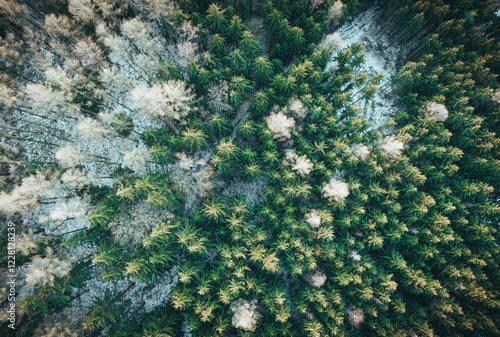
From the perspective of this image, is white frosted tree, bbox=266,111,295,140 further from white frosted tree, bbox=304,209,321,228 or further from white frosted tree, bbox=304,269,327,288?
white frosted tree, bbox=304,269,327,288

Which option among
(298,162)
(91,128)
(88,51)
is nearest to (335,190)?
(298,162)

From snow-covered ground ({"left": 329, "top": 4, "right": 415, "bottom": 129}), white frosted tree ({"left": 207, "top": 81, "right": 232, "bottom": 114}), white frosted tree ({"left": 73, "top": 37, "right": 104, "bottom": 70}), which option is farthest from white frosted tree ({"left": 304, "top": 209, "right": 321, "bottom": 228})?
white frosted tree ({"left": 73, "top": 37, "right": 104, "bottom": 70})

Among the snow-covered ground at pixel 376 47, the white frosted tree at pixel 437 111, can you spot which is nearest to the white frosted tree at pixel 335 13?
the snow-covered ground at pixel 376 47

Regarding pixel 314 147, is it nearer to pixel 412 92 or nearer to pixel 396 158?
pixel 396 158

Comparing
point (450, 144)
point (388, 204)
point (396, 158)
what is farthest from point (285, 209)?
point (450, 144)

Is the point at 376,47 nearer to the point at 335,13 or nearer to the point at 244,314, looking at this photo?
the point at 335,13

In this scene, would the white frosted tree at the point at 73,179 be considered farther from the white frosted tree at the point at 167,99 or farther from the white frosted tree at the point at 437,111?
the white frosted tree at the point at 437,111
